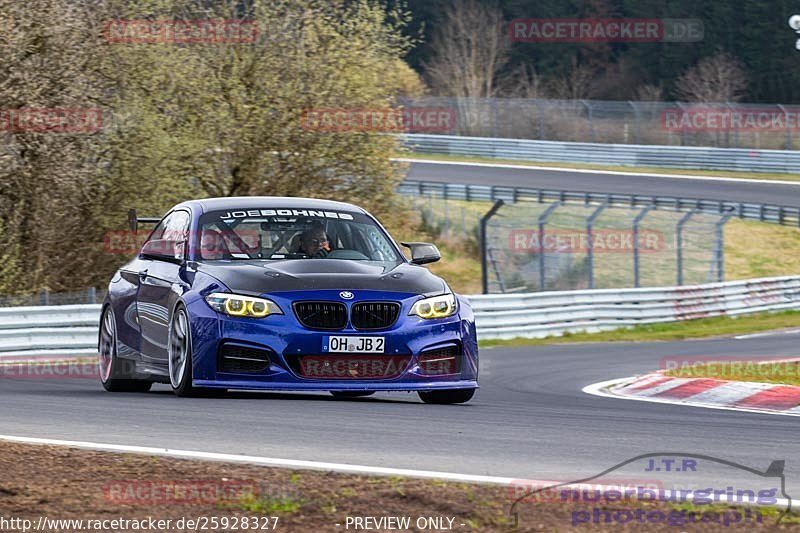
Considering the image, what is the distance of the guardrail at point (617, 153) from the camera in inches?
2077

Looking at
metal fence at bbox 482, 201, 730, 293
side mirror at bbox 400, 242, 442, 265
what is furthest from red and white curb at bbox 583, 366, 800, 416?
metal fence at bbox 482, 201, 730, 293

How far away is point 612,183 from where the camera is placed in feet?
167

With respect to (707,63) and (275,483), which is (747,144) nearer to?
(707,63)

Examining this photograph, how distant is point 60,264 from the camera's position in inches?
966

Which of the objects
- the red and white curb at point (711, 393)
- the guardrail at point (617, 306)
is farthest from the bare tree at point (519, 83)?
the red and white curb at point (711, 393)

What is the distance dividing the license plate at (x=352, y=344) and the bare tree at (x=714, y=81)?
63371 millimetres

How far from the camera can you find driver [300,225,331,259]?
400 inches

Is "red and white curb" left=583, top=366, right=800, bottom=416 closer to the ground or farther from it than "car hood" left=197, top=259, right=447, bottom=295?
closer to the ground

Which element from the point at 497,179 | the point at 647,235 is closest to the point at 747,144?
the point at 497,179

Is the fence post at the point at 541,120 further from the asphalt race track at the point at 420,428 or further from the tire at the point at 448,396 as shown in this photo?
the tire at the point at 448,396

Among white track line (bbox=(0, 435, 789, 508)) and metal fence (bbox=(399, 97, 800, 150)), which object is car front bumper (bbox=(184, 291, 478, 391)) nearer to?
white track line (bbox=(0, 435, 789, 508))

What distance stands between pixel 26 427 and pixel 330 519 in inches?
137

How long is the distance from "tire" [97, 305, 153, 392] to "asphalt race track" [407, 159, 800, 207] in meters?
37.0

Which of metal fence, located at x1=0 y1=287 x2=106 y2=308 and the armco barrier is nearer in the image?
the armco barrier
